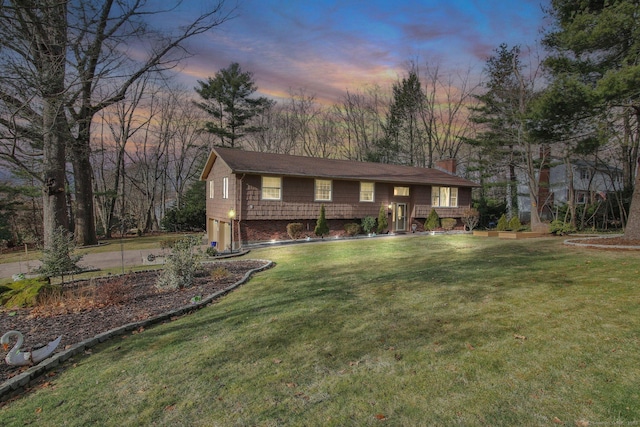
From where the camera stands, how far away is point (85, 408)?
2.84 m

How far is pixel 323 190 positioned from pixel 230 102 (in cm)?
1678

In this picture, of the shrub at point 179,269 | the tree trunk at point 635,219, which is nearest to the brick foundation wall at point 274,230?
the shrub at point 179,269

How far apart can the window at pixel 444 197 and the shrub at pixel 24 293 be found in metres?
20.3

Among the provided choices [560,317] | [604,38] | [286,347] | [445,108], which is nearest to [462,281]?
[560,317]

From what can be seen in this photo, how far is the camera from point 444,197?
2227 cm

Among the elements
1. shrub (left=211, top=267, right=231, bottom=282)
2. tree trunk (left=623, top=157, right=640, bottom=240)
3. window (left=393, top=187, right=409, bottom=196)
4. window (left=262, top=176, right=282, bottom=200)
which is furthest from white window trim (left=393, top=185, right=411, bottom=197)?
shrub (left=211, top=267, right=231, bottom=282)

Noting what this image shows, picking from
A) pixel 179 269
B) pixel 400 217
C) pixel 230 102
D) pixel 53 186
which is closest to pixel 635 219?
pixel 400 217

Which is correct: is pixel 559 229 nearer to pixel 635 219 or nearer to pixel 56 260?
pixel 635 219

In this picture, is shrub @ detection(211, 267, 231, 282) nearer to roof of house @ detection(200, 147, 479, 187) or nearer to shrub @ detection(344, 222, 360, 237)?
roof of house @ detection(200, 147, 479, 187)

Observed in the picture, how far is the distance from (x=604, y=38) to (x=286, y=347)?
1283 cm

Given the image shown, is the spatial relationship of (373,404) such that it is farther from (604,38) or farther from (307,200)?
(307,200)

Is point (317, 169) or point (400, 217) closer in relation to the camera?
point (317, 169)

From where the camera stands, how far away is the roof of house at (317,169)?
629 inches

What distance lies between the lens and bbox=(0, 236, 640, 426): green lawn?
8.38 ft
